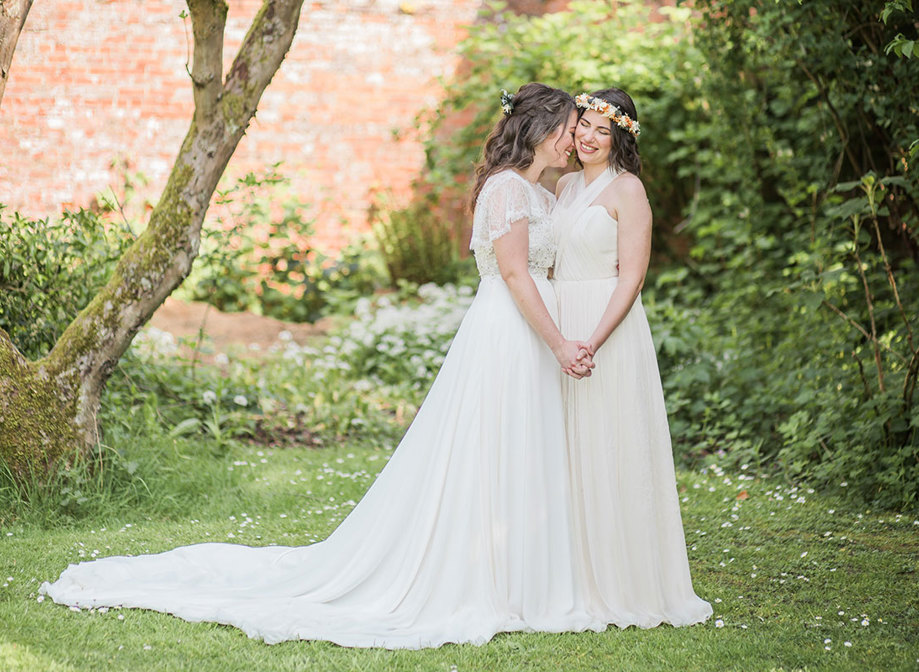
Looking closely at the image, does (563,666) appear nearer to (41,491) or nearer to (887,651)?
(887,651)

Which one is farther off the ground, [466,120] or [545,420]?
[466,120]

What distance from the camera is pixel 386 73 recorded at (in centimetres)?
1049

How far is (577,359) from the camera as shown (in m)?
3.68

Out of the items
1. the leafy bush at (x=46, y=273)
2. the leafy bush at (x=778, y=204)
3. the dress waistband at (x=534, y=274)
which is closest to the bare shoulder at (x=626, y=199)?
the dress waistband at (x=534, y=274)

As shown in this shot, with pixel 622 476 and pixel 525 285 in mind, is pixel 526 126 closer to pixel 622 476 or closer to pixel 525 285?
pixel 525 285

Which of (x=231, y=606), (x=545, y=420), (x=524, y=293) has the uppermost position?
(x=524, y=293)

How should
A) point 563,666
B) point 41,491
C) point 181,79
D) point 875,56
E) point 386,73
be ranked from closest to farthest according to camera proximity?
point 563,666 < point 41,491 < point 875,56 < point 181,79 < point 386,73

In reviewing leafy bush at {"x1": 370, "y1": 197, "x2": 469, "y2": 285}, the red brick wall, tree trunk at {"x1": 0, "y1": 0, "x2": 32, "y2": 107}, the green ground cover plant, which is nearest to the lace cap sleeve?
the green ground cover plant

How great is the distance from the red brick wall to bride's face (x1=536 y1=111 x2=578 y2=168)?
18.6 feet

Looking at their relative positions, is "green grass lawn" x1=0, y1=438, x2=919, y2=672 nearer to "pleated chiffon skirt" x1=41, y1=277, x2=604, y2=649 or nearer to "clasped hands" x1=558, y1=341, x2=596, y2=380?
"pleated chiffon skirt" x1=41, y1=277, x2=604, y2=649

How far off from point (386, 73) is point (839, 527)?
723cm

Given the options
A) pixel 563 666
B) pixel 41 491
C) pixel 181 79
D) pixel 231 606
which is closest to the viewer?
pixel 563 666

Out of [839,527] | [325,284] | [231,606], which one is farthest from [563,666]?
[325,284]

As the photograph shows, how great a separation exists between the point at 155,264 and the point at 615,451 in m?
2.46
